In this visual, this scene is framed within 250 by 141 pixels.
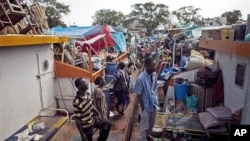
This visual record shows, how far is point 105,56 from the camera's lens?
11.4 metres

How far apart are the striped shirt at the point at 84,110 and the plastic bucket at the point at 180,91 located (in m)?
3.80

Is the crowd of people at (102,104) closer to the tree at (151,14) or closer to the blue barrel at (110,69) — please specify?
the blue barrel at (110,69)

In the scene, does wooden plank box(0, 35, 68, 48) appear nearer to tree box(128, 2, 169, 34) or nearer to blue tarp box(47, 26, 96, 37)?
blue tarp box(47, 26, 96, 37)

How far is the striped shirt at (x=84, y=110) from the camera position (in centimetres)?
432

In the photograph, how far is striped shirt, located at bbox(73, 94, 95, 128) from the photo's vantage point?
4320 millimetres

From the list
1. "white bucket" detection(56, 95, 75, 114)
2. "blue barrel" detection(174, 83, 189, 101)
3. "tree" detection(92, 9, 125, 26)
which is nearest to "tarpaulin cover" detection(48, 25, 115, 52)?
"white bucket" detection(56, 95, 75, 114)

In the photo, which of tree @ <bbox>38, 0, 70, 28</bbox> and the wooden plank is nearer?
the wooden plank

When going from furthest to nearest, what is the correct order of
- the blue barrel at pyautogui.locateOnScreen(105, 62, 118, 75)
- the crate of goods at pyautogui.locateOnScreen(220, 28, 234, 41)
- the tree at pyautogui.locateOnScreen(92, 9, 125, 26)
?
the tree at pyautogui.locateOnScreen(92, 9, 125, 26), the blue barrel at pyautogui.locateOnScreen(105, 62, 118, 75), the crate of goods at pyautogui.locateOnScreen(220, 28, 234, 41)

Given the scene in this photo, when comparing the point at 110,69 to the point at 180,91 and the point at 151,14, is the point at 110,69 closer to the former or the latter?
the point at 180,91

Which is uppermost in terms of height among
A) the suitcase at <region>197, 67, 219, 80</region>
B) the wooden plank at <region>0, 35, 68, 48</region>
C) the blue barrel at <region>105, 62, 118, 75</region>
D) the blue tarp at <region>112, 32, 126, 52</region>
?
the wooden plank at <region>0, 35, 68, 48</region>

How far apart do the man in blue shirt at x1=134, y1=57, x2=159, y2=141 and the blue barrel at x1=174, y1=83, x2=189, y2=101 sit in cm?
251

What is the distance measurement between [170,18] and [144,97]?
65.5 m

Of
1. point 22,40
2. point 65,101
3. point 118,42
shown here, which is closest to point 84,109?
point 22,40

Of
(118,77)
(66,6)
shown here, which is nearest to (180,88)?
(118,77)
